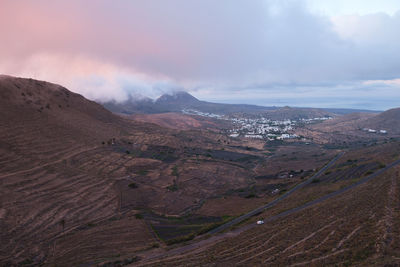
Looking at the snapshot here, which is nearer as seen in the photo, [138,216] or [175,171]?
[138,216]

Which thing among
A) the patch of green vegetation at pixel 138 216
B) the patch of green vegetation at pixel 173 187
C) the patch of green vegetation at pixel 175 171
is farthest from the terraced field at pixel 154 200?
the patch of green vegetation at pixel 173 187

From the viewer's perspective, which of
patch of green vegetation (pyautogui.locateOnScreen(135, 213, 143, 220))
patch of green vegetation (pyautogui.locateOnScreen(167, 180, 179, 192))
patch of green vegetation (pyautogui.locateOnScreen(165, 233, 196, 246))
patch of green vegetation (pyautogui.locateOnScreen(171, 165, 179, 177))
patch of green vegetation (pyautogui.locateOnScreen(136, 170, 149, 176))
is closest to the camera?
patch of green vegetation (pyautogui.locateOnScreen(165, 233, 196, 246))

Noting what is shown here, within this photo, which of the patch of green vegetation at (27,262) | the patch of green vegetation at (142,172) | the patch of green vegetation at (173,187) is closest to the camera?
the patch of green vegetation at (27,262)

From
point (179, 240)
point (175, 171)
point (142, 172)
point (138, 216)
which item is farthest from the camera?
point (175, 171)

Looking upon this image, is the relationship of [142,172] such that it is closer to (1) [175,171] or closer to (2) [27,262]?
(1) [175,171]

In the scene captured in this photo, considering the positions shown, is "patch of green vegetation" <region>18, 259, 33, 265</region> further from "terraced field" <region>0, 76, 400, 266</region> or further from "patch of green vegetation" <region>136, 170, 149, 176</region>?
"patch of green vegetation" <region>136, 170, 149, 176</region>

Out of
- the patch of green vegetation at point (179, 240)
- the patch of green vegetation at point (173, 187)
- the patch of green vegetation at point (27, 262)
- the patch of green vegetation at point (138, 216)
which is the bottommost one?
the patch of green vegetation at point (138, 216)

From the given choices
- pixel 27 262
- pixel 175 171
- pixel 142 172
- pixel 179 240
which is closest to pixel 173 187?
pixel 175 171

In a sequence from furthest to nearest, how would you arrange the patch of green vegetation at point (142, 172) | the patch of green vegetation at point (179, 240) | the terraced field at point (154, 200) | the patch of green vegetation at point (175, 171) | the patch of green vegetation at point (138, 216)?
1. the patch of green vegetation at point (175, 171)
2. the patch of green vegetation at point (142, 172)
3. the patch of green vegetation at point (138, 216)
4. the patch of green vegetation at point (179, 240)
5. the terraced field at point (154, 200)

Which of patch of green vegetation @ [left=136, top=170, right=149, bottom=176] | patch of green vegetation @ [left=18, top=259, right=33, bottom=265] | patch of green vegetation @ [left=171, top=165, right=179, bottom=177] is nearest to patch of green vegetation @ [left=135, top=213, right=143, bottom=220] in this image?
patch of green vegetation @ [left=18, top=259, right=33, bottom=265]

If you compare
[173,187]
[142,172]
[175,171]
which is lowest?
[173,187]

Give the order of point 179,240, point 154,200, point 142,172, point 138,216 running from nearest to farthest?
1. point 179,240
2. point 138,216
3. point 154,200
4. point 142,172

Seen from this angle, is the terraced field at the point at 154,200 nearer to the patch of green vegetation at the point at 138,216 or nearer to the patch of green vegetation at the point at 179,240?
the patch of green vegetation at the point at 138,216
